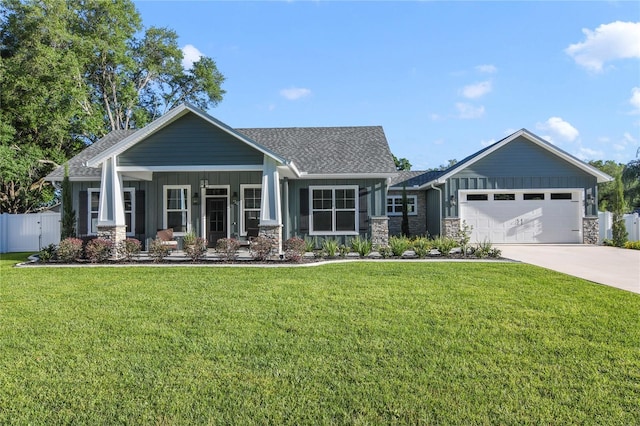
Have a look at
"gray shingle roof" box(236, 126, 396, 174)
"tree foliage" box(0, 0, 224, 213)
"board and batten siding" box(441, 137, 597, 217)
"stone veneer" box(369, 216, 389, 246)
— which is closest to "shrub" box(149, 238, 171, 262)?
"gray shingle roof" box(236, 126, 396, 174)

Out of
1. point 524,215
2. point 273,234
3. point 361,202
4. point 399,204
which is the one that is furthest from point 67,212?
point 524,215

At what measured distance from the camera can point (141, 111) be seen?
3055 centimetres

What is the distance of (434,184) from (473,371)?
14605 mm

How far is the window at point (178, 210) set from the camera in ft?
48.0

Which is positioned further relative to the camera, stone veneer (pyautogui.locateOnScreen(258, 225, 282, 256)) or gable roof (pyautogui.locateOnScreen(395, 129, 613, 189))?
gable roof (pyautogui.locateOnScreen(395, 129, 613, 189))

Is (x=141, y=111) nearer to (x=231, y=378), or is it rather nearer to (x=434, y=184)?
(x=434, y=184)

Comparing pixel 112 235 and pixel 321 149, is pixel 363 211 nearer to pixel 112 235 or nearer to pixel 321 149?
pixel 321 149

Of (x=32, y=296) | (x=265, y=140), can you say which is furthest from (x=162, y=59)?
(x=32, y=296)

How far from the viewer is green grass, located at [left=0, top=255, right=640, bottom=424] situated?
303 centimetres

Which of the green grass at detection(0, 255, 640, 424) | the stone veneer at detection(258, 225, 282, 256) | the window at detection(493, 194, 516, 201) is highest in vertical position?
the window at detection(493, 194, 516, 201)

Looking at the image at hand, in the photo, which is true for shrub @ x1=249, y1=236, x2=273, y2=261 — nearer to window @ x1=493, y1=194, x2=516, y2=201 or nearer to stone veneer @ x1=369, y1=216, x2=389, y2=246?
stone veneer @ x1=369, y1=216, x2=389, y2=246

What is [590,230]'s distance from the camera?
16.8m

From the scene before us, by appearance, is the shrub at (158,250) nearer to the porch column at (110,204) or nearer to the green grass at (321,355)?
the porch column at (110,204)

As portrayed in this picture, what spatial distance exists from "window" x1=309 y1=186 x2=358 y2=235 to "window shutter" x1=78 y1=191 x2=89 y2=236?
8.71 m
